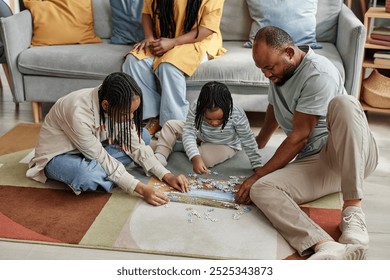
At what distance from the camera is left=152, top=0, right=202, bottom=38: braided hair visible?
10.7ft

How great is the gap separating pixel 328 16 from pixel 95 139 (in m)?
1.84

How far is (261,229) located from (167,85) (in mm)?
1226

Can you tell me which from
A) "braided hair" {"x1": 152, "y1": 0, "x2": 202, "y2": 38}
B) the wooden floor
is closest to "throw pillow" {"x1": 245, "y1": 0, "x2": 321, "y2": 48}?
"braided hair" {"x1": 152, "y1": 0, "x2": 202, "y2": 38}

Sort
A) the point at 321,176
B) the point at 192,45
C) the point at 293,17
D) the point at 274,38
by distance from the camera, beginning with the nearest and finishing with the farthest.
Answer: the point at 274,38, the point at 321,176, the point at 192,45, the point at 293,17

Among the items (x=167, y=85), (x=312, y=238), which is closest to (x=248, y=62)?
(x=167, y=85)

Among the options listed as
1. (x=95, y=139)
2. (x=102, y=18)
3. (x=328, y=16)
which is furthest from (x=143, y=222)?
(x=328, y=16)

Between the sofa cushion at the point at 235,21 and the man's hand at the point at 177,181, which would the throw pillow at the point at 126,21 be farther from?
the man's hand at the point at 177,181

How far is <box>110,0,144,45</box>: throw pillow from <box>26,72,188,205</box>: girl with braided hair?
1.13 m

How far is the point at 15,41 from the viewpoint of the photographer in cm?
338

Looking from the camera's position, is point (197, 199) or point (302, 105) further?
point (197, 199)

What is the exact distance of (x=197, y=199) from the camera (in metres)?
2.48

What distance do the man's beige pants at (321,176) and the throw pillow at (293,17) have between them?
122 centimetres

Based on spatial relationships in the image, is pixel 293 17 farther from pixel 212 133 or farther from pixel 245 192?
pixel 245 192

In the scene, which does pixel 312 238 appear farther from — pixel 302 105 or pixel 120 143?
pixel 120 143
